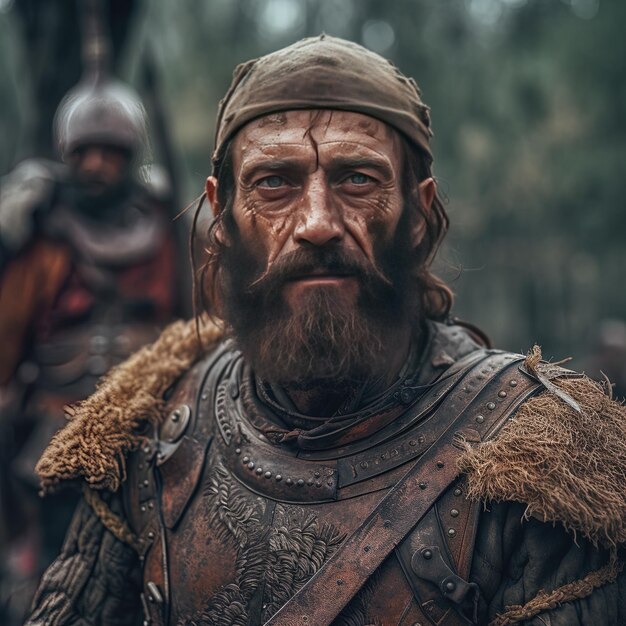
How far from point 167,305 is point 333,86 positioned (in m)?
3.30

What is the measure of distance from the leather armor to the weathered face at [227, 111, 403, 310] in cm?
33

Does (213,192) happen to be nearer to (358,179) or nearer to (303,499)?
(358,179)

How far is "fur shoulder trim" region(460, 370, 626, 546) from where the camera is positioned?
1936 mm

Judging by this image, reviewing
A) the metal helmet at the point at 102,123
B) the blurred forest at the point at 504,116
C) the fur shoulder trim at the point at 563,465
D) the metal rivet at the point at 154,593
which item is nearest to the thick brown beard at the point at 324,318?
the fur shoulder trim at the point at 563,465

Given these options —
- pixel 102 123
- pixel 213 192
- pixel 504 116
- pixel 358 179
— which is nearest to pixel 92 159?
pixel 102 123

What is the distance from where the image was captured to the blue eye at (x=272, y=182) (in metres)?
2.27

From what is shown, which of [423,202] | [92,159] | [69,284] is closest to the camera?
[423,202]

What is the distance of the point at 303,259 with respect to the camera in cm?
220

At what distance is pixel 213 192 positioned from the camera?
2512 millimetres

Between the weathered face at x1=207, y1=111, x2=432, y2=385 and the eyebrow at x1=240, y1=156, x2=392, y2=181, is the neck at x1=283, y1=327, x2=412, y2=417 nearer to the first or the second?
the weathered face at x1=207, y1=111, x2=432, y2=385

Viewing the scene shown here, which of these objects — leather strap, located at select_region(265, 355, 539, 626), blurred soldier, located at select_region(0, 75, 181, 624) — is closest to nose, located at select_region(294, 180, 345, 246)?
leather strap, located at select_region(265, 355, 539, 626)

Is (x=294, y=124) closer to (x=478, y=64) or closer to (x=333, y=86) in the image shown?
(x=333, y=86)

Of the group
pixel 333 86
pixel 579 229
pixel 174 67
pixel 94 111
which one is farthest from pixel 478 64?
pixel 333 86

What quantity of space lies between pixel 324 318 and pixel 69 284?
3.26m
